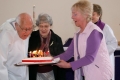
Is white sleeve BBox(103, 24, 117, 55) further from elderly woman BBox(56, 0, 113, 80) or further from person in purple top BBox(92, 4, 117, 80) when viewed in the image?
elderly woman BBox(56, 0, 113, 80)

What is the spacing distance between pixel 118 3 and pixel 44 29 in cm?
286

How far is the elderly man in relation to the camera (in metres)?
1.96

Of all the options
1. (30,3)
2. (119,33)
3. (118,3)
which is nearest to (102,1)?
(118,3)

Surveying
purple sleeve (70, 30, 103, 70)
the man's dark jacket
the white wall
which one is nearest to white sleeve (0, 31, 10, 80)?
the man's dark jacket

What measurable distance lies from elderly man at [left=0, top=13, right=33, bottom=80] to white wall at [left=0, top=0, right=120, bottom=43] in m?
2.30

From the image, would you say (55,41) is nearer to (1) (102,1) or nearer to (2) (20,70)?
(2) (20,70)

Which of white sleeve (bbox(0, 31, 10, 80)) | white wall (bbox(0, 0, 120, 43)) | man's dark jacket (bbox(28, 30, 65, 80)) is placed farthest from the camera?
white wall (bbox(0, 0, 120, 43))

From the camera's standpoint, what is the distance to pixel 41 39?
2.56 metres

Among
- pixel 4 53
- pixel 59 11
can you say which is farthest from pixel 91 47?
pixel 59 11

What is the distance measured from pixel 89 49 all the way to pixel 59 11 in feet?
8.91

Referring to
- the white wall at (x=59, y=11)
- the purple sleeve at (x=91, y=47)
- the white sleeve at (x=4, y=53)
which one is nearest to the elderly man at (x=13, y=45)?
the white sleeve at (x=4, y=53)

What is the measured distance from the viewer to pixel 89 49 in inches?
76.7

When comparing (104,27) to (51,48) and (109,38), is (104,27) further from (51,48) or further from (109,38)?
(51,48)

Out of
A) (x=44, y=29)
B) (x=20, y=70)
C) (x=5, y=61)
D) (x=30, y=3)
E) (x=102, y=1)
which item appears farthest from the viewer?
(x=102, y=1)
